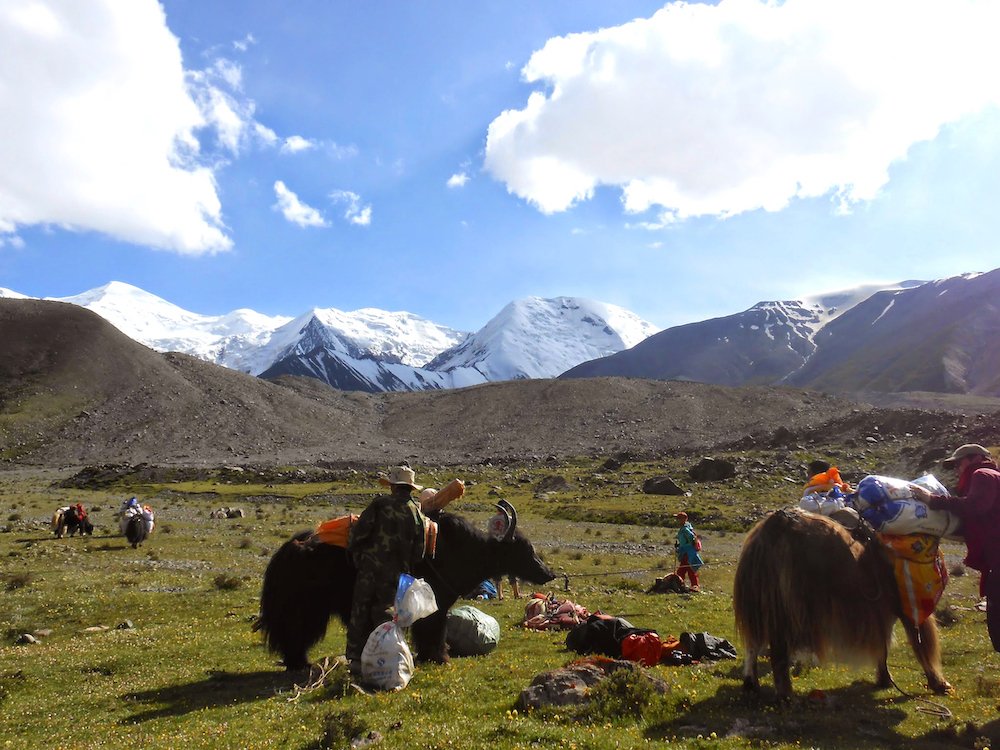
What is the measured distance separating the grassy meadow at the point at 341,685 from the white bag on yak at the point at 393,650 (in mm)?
298

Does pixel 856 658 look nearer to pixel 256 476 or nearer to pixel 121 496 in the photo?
pixel 121 496

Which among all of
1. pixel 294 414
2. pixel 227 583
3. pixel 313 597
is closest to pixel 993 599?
pixel 313 597

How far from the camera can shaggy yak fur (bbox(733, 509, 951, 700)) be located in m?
7.60

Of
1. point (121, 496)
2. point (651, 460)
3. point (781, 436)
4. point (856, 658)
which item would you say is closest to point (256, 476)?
point (121, 496)

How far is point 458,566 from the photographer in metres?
10.7

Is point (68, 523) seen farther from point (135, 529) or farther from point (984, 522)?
point (984, 522)

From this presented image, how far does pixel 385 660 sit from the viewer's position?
8.58 m

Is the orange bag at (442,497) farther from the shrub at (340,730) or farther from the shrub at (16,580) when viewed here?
the shrub at (16,580)

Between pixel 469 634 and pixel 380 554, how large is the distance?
2.88m

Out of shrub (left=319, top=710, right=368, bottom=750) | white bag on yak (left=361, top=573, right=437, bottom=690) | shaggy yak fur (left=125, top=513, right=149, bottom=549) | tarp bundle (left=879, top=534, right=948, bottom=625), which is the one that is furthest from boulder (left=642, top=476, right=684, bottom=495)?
shrub (left=319, top=710, right=368, bottom=750)

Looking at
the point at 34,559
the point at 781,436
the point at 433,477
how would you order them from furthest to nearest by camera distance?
1. the point at 781,436
2. the point at 433,477
3. the point at 34,559

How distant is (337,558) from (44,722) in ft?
13.6

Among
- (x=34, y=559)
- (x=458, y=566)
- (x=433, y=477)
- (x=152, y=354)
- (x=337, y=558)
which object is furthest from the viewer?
(x=152, y=354)

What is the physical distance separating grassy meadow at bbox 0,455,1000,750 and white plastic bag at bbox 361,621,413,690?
282 millimetres
